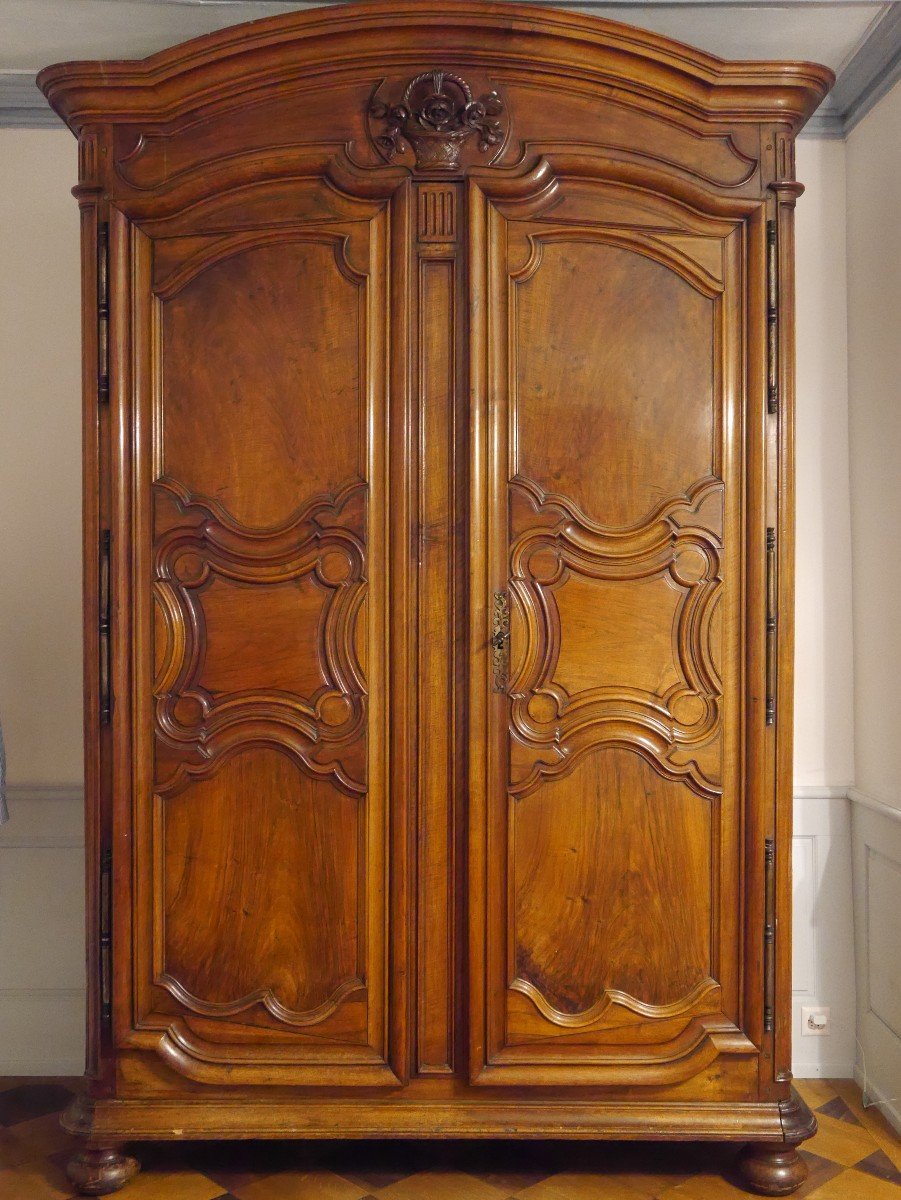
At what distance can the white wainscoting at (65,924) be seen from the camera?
2.74 metres

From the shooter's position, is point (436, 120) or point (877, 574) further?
point (877, 574)

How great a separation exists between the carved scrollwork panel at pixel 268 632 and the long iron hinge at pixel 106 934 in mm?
239

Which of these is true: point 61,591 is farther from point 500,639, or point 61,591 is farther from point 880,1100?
point 880,1100

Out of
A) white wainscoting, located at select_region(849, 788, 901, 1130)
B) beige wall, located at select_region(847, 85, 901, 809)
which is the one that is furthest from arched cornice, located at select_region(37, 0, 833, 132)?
white wainscoting, located at select_region(849, 788, 901, 1130)

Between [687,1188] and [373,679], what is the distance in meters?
1.29

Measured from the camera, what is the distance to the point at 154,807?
2158 mm

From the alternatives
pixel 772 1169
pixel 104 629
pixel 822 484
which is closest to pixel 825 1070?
pixel 772 1169

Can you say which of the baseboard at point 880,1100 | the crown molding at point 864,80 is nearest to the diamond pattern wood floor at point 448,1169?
the baseboard at point 880,1100

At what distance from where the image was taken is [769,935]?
7.01ft

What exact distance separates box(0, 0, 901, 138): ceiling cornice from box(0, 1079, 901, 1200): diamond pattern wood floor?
8.34 ft

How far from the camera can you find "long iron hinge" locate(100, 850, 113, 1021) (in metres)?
2.14

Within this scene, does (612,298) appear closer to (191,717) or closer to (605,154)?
(605,154)

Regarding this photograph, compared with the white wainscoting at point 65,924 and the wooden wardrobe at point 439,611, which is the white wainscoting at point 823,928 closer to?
the white wainscoting at point 65,924

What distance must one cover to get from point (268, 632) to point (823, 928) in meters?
Answer: 1.73
